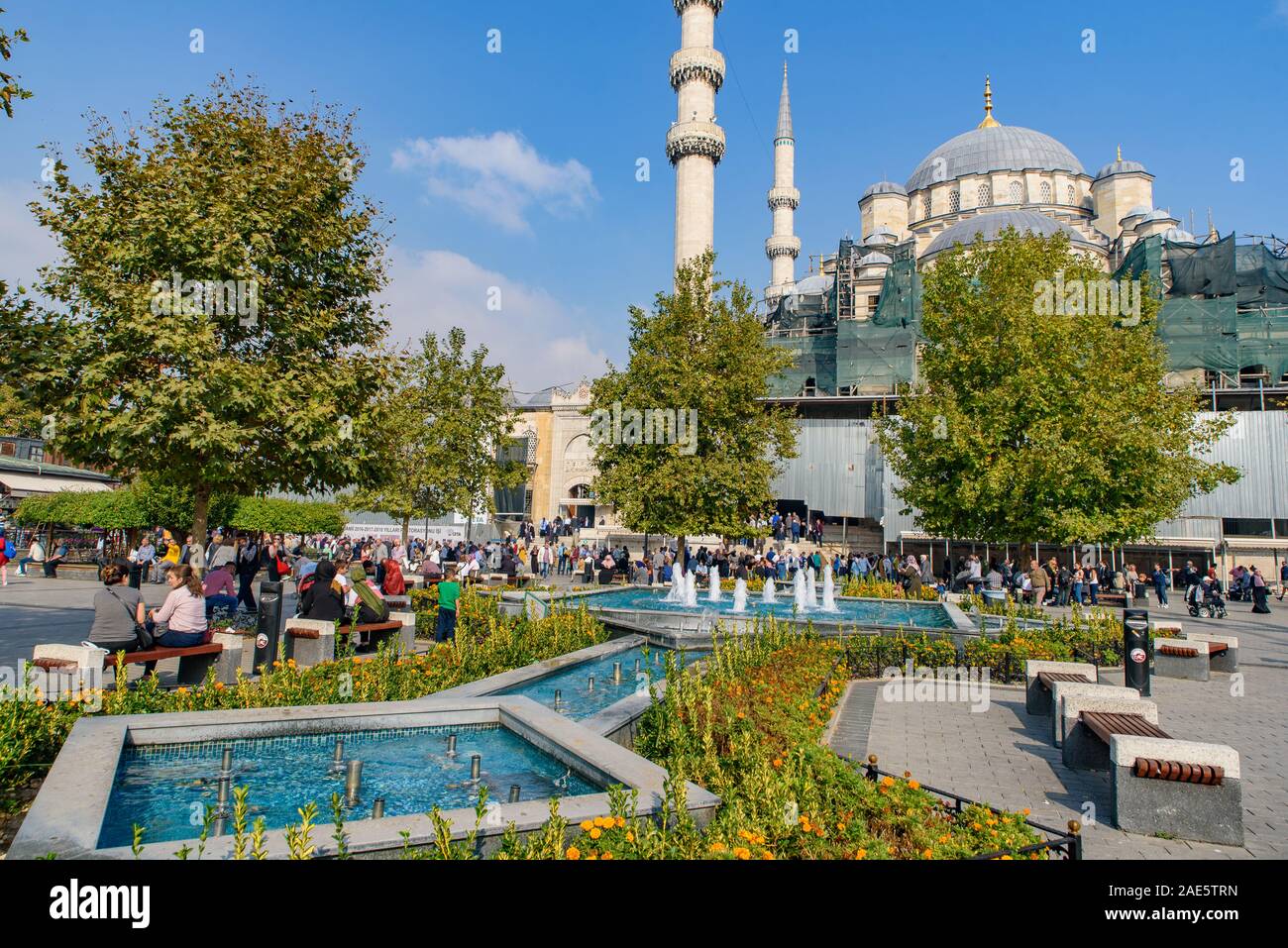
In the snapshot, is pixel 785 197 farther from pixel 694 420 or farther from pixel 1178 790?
pixel 1178 790

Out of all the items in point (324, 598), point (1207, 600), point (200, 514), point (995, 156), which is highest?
point (995, 156)

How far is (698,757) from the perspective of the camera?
214 inches

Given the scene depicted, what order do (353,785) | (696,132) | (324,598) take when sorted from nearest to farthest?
(353,785) < (324,598) < (696,132)

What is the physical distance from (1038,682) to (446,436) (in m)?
21.2

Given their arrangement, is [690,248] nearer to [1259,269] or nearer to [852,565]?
[852,565]

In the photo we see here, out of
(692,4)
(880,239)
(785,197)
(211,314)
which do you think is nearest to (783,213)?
(785,197)

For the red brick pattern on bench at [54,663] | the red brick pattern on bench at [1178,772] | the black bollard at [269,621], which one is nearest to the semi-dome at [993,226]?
the black bollard at [269,621]

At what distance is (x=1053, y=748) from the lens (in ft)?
24.7

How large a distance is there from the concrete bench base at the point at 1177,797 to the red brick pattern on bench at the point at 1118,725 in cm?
31

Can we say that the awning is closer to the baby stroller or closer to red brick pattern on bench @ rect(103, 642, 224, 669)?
red brick pattern on bench @ rect(103, 642, 224, 669)

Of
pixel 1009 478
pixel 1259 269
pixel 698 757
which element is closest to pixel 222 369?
pixel 698 757

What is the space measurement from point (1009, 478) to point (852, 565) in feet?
31.3

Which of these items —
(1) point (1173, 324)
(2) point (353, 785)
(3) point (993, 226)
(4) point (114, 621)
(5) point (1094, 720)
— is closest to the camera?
(2) point (353, 785)

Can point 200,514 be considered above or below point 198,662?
above
